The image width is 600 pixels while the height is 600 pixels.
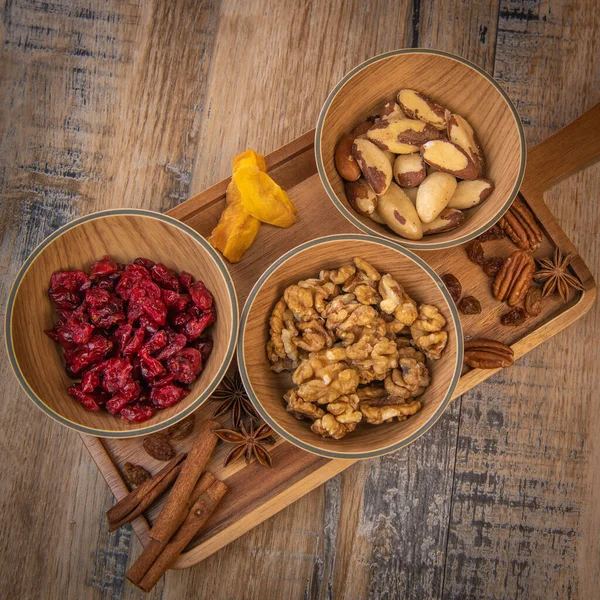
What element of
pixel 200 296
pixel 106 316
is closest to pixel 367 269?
pixel 200 296

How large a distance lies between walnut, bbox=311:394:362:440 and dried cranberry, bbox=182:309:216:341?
0.33m

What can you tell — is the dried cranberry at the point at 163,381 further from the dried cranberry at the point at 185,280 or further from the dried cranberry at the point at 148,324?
the dried cranberry at the point at 185,280

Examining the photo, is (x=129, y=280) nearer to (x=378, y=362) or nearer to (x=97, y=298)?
(x=97, y=298)

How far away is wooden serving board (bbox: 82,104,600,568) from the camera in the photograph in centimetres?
152

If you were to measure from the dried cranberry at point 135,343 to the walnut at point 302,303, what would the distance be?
338mm

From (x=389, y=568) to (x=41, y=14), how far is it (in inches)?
78.4

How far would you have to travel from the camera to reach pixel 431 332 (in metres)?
1.43

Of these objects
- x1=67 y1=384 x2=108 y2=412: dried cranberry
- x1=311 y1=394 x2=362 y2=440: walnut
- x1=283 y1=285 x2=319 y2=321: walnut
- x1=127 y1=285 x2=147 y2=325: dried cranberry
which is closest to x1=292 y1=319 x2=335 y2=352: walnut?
x1=283 y1=285 x2=319 y2=321: walnut

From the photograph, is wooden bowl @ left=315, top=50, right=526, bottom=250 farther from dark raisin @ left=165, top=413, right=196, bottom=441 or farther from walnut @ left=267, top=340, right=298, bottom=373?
dark raisin @ left=165, top=413, right=196, bottom=441

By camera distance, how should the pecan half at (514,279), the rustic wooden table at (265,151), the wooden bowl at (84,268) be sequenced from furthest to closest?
1. the rustic wooden table at (265,151)
2. the pecan half at (514,279)
3. the wooden bowl at (84,268)

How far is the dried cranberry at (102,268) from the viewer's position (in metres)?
1.43

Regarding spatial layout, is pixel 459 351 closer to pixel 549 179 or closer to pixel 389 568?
pixel 549 179

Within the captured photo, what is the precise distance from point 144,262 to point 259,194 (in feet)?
1.03

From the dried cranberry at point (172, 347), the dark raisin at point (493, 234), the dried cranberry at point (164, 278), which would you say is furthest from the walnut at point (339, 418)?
the dark raisin at point (493, 234)
